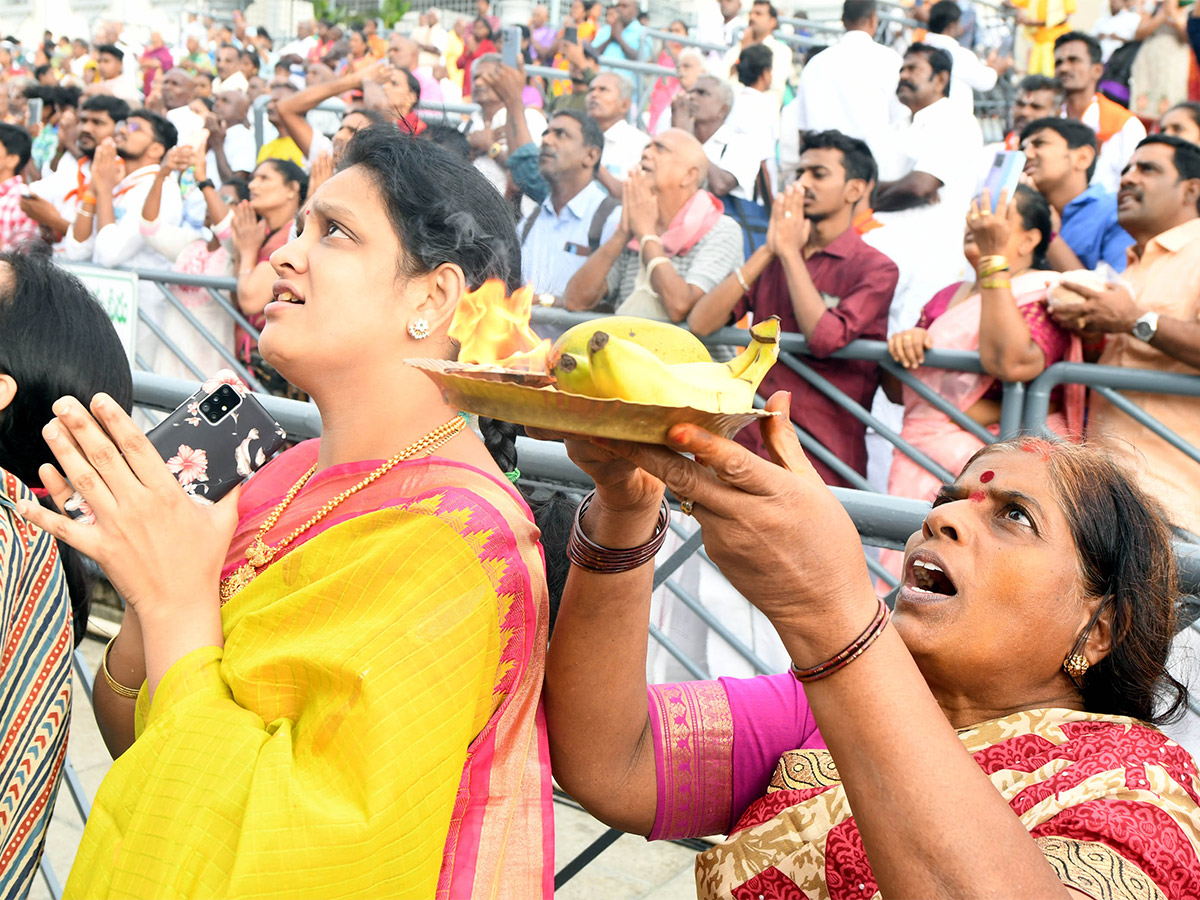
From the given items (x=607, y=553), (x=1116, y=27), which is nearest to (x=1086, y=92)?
(x=1116, y=27)

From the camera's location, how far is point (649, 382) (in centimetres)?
113

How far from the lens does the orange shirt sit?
11.8ft

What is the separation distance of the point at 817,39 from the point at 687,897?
30.7 ft

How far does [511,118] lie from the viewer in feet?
20.8

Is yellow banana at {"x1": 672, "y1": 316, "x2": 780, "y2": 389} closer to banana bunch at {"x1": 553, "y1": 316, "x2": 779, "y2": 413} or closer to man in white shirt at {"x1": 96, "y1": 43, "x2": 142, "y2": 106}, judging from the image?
banana bunch at {"x1": 553, "y1": 316, "x2": 779, "y2": 413}

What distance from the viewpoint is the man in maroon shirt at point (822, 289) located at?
4172mm

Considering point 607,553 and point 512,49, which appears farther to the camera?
point 512,49

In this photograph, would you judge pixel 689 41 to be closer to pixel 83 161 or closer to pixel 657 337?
pixel 83 161

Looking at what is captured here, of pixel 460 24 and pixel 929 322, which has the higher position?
pixel 929 322

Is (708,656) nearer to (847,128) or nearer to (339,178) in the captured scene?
(339,178)

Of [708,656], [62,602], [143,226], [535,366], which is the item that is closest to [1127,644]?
[535,366]

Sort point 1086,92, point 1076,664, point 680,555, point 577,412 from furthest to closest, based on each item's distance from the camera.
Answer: point 1086,92, point 680,555, point 1076,664, point 577,412

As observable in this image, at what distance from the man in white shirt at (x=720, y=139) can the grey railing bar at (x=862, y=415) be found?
5.12 feet

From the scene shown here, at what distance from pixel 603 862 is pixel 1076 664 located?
207 centimetres
